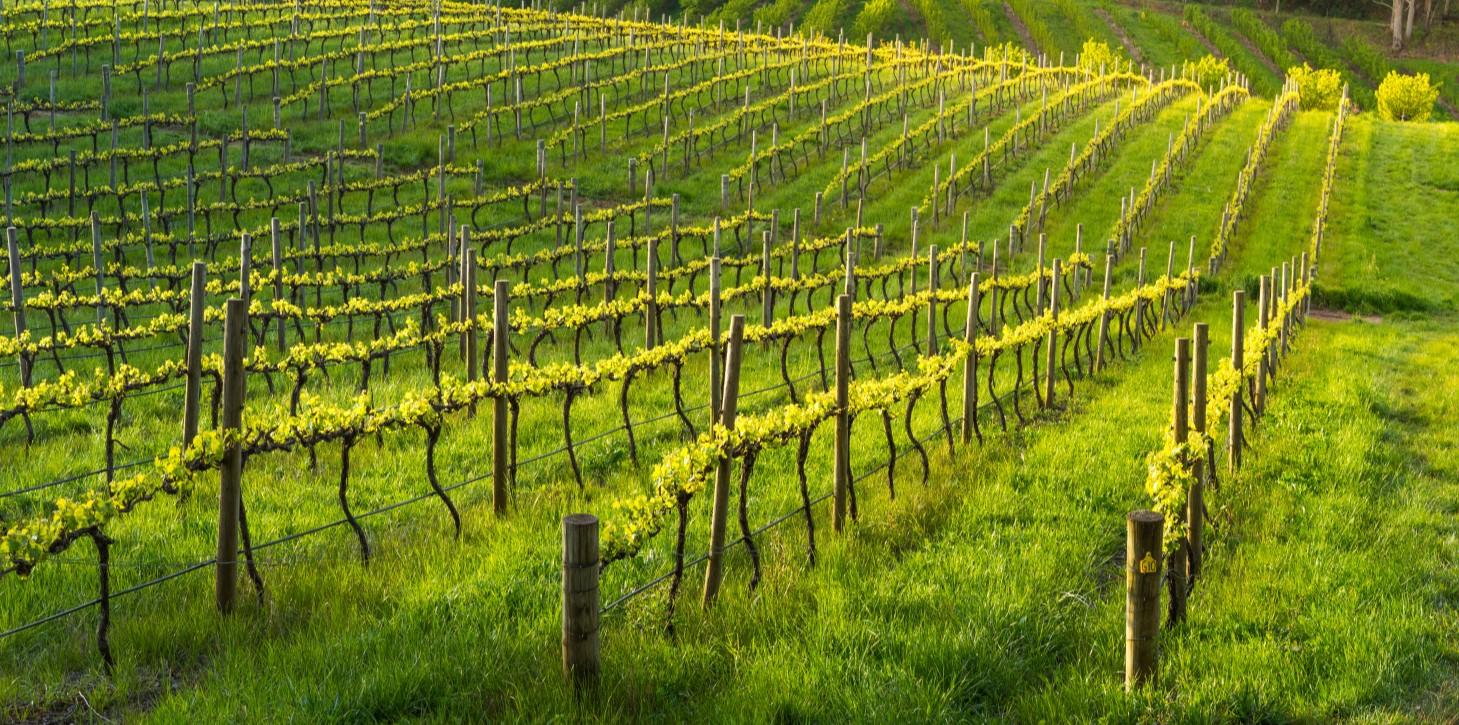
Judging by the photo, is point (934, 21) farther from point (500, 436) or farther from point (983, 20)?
point (500, 436)

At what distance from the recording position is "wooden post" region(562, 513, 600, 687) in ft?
16.4

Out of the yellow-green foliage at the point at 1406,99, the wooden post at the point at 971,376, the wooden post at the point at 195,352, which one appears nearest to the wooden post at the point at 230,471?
the wooden post at the point at 195,352

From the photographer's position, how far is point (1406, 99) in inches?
2056

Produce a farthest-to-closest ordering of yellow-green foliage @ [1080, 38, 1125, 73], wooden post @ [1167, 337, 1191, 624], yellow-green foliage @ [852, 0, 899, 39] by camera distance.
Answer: yellow-green foliage @ [852, 0, 899, 39]
yellow-green foliage @ [1080, 38, 1125, 73]
wooden post @ [1167, 337, 1191, 624]

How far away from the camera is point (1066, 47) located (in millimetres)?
74688

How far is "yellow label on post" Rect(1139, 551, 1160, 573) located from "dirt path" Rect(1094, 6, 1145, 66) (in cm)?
7004

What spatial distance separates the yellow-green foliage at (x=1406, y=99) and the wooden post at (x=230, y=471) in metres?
56.9

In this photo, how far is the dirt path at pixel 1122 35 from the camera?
7331cm

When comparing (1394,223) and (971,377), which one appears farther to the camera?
(1394,223)

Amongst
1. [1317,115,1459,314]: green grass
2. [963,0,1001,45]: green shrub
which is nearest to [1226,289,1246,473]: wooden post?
[1317,115,1459,314]: green grass

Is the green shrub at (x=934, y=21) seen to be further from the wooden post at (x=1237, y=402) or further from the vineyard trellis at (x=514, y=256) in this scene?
the wooden post at (x=1237, y=402)

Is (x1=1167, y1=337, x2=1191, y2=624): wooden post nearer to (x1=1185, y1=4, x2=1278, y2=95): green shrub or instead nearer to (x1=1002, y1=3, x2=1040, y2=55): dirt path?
(x1=1185, y1=4, x2=1278, y2=95): green shrub

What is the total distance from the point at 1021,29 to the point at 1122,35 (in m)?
7.11

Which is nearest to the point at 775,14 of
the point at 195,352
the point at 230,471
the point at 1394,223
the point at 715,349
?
the point at 1394,223
